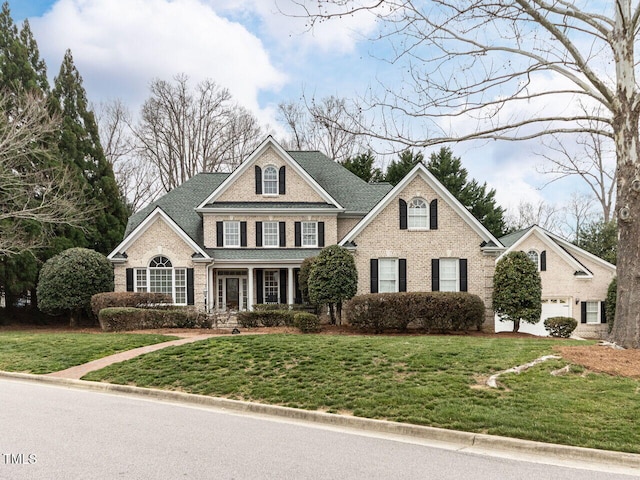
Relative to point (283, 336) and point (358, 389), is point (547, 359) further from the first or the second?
point (283, 336)

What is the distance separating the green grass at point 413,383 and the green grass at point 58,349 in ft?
7.32

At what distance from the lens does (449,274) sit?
23750mm

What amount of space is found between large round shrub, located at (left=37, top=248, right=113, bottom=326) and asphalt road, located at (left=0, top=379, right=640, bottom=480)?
1648cm

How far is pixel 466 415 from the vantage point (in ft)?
27.1

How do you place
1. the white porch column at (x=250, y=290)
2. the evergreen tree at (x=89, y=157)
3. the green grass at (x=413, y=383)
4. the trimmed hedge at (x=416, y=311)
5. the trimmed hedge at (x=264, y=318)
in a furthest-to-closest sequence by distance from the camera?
the evergreen tree at (x=89, y=157)
the white porch column at (x=250, y=290)
the trimmed hedge at (x=264, y=318)
the trimmed hedge at (x=416, y=311)
the green grass at (x=413, y=383)

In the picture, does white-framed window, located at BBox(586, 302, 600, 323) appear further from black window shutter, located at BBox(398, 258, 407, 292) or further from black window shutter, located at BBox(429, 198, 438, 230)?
black window shutter, located at BBox(398, 258, 407, 292)

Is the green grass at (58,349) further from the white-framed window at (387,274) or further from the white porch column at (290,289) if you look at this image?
the white-framed window at (387,274)

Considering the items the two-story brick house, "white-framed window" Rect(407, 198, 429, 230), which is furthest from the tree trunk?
"white-framed window" Rect(407, 198, 429, 230)

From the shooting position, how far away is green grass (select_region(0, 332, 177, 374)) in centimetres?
1490

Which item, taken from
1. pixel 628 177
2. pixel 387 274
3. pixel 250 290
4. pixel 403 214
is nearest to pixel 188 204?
pixel 250 290

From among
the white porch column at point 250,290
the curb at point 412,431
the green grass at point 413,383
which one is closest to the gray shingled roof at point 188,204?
the white porch column at point 250,290

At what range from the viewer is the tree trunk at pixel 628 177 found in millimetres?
12930

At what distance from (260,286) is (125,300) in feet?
23.4

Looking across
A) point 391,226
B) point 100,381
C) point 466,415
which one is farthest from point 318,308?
point 466,415
